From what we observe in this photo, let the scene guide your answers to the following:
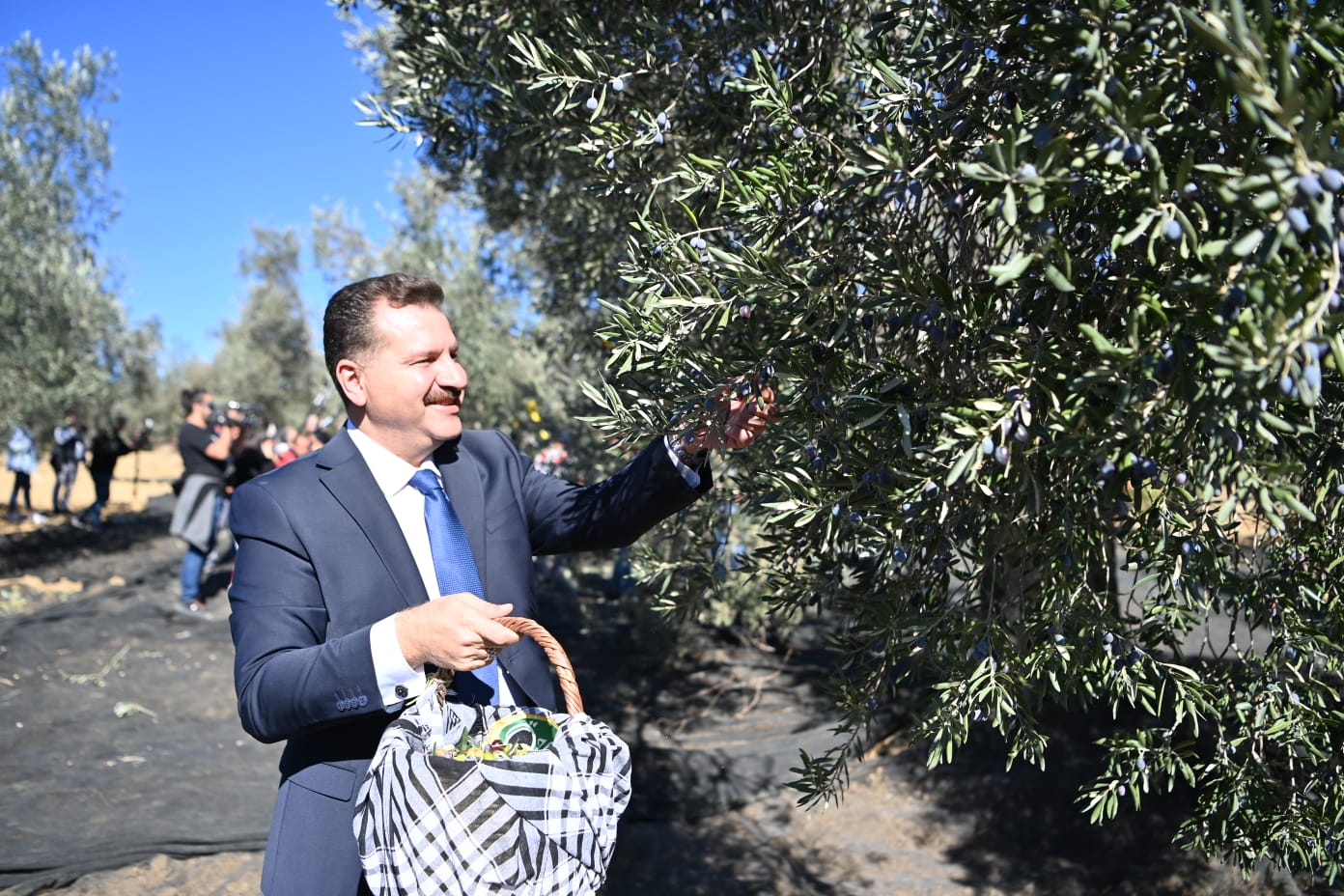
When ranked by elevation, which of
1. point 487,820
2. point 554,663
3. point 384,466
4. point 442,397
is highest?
point 442,397

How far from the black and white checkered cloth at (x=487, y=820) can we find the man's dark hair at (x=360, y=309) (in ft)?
3.04

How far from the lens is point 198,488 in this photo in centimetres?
1038

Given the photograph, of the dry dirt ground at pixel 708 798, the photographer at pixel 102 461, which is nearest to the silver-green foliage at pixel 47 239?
the photographer at pixel 102 461

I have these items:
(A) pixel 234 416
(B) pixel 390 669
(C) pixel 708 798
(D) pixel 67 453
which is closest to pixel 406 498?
(B) pixel 390 669

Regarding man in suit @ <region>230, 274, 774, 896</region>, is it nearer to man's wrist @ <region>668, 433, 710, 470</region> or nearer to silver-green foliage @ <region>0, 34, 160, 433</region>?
man's wrist @ <region>668, 433, 710, 470</region>

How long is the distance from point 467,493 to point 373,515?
0.91 ft

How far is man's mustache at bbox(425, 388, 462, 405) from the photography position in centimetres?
233

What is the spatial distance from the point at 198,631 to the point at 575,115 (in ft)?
27.6

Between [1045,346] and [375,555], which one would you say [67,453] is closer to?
[375,555]

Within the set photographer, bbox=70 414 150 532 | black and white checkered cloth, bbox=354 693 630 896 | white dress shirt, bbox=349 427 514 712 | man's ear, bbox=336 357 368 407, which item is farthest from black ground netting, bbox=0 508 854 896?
photographer, bbox=70 414 150 532

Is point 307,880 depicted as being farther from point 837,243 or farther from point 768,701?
point 768,701

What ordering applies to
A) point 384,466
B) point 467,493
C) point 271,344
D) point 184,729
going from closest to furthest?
point 384,466 < point 467,493 < point 184,729 < point 271,344

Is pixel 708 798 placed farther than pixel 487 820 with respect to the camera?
Yes

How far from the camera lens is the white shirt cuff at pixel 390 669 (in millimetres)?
1934
